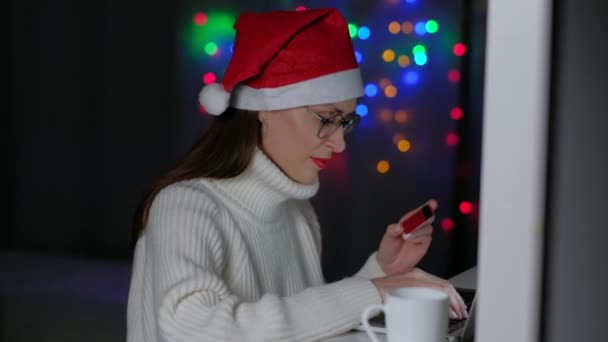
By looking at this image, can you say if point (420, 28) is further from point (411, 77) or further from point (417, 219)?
point (417, 219)

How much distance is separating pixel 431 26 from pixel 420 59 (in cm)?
12

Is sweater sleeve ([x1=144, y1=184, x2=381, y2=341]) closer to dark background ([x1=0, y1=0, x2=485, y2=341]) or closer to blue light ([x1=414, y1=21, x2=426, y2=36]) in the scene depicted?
dark background ([x1=0, y1=0, x2=485, y2=341])

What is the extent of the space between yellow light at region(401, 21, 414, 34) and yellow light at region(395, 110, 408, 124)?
0.28 meters

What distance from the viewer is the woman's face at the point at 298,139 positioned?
1.42 m

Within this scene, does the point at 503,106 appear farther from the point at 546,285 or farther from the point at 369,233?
the point at 369,233

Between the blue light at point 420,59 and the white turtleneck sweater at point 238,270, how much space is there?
1.54 m

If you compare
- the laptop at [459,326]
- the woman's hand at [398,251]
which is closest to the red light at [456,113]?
the woman's hand at [398,251]

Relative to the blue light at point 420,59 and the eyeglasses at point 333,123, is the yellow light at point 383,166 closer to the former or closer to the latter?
the blue light at point 420,59

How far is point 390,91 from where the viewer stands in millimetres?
3100

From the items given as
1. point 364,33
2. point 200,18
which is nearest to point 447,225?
point 364,33

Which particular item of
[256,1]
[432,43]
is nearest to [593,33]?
[432,43]

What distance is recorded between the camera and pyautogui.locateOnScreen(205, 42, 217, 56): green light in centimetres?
346

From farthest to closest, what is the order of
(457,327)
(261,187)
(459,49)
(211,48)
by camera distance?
(211,48) → (459,49) → (261,187) → (457,327)

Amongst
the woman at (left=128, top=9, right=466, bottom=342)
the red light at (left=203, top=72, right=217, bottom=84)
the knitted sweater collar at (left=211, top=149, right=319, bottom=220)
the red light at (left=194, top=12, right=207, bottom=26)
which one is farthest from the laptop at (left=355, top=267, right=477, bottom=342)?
the red light at (left=194, top=12, right=207, bottom=26)
